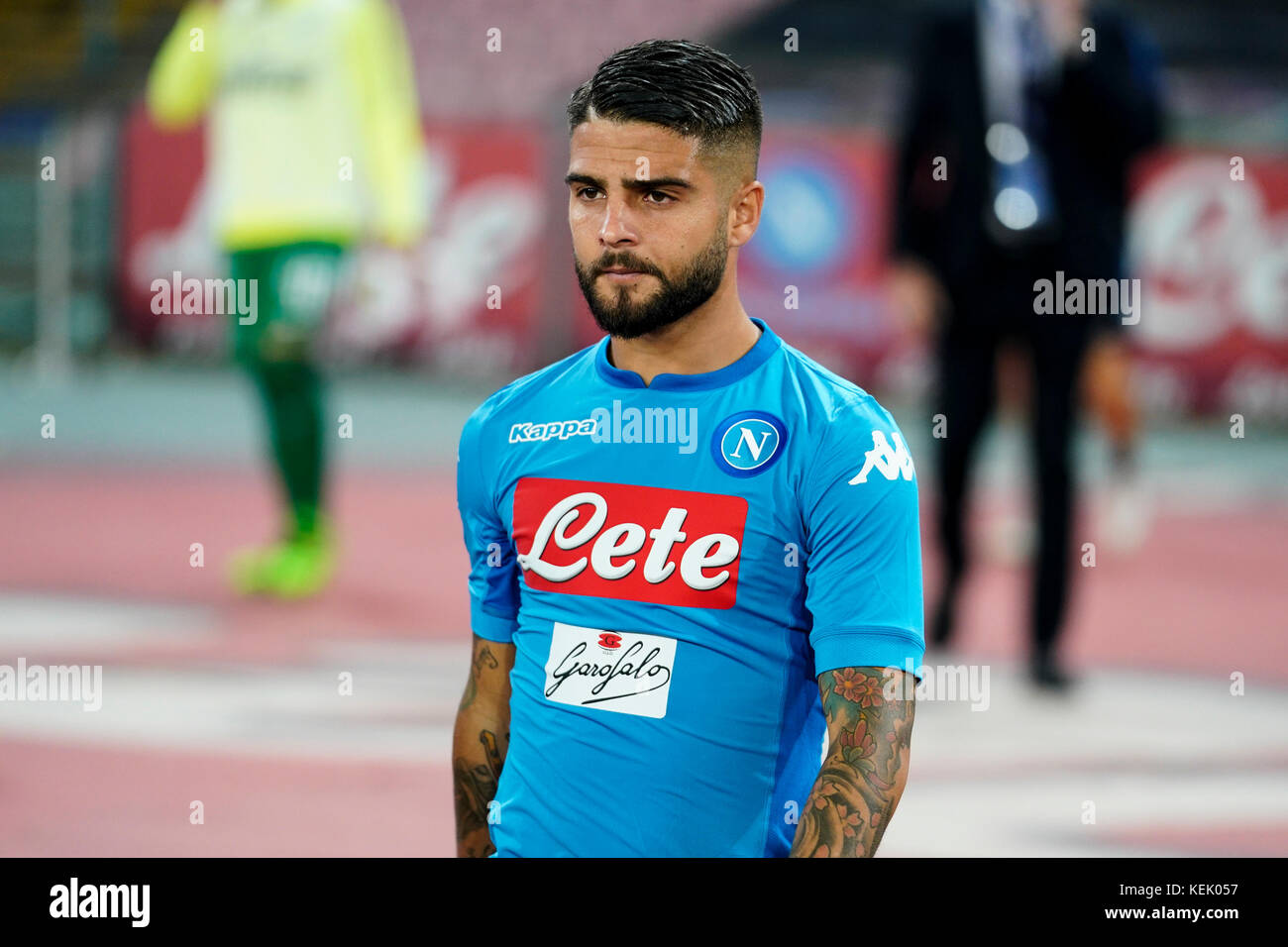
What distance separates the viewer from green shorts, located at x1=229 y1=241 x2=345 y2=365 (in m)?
6.46

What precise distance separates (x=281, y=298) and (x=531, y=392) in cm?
416

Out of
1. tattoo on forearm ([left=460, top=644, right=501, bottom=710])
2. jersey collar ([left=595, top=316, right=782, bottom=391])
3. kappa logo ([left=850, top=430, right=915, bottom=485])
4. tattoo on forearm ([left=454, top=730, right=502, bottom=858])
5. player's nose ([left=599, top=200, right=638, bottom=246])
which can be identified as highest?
player's nose ([left=599, top=200, right=638, bottom=246])

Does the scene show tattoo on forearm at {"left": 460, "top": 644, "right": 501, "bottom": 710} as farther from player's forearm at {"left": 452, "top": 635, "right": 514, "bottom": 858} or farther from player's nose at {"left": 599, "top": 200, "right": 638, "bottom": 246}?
player's nose at {"left": 599, "top": 200, "right": 638, "bottom": 246}

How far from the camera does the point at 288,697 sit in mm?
5082

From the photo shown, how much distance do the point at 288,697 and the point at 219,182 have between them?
8.09 ft

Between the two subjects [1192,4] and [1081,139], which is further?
[1192,4]

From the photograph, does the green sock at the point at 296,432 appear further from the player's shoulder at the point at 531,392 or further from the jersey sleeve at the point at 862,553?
the jersey sleeve at the point at 862,553

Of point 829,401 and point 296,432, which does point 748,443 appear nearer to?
point 829,401

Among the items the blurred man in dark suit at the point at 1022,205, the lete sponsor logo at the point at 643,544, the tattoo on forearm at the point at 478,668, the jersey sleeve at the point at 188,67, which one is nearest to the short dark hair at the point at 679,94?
the lete sponsor logo at the point at 643,544

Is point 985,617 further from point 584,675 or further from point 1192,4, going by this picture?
point 1192,4

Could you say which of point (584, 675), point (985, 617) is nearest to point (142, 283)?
point (985, 617)

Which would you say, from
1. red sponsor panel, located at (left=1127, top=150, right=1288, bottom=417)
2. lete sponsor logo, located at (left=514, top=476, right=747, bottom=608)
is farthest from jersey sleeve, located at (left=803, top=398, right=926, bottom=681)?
red sponsor panel, located at (left=1127, top=150, right=1288, bottom=417)

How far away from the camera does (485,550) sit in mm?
2568
